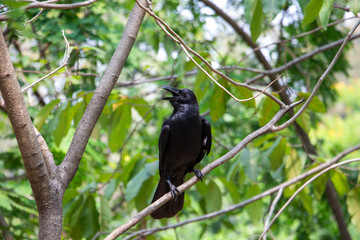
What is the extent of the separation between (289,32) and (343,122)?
9930 millimetres

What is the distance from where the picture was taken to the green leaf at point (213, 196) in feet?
12.5

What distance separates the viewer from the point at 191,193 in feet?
15.6

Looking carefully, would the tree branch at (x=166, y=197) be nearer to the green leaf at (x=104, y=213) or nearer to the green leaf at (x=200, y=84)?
the green leaf at (x=200, y=84)

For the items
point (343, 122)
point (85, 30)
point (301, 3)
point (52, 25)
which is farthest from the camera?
point (343, 122)

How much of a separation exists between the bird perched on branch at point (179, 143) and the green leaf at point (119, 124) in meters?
0.34

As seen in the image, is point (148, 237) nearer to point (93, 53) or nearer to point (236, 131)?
point (93, 53)

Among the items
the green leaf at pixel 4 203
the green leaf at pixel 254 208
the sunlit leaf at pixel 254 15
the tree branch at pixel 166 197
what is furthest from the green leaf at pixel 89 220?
the sunlit leaf at pixel 254 15

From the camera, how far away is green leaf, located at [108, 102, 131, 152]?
3.58 metres

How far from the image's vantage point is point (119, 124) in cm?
365

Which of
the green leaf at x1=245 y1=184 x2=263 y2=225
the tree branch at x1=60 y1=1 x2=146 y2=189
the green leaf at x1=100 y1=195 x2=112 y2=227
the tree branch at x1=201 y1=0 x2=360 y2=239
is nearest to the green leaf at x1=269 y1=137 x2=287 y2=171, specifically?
the green leaf at x1=245 y1=184 x2=263 y2=225

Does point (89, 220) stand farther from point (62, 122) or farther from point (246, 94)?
point (246, 94)

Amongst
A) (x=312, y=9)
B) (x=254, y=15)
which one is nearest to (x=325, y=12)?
(x=312, y=9)

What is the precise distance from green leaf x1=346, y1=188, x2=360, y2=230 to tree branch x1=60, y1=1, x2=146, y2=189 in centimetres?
250

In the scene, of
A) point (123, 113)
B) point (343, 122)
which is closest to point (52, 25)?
point (123, 113)
